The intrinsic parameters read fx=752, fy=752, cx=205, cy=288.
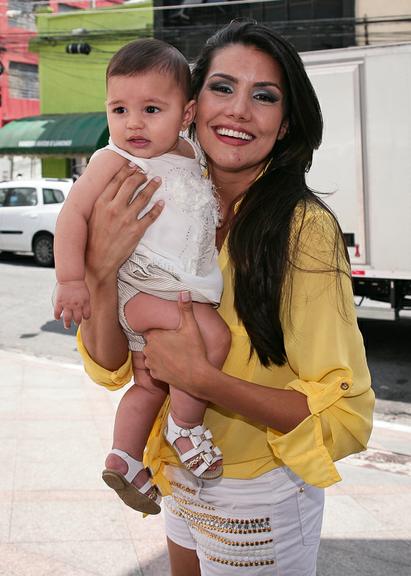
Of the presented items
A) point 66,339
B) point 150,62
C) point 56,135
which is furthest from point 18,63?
point 150,62

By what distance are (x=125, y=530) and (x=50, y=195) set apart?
12063 millimetres

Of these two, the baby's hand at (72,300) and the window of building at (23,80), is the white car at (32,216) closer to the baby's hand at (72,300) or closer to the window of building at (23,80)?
the baby's hand at (72,300)

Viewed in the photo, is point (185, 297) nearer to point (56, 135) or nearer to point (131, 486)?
point (131, 486)

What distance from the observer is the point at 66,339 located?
9516mm

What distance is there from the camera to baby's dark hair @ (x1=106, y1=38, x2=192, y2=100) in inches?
86.4

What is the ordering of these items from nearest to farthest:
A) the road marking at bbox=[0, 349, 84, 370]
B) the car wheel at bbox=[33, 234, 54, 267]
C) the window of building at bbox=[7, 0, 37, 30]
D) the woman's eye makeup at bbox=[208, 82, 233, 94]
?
the woman's eye makeup at bbox=[208, 82, 233, 94]
the road marking at bbox=[0, 349, 84, 370]
the car wheel at bbox=[33, 234, 54, 267]
the window of building at bbox=[7, 0, 37, 30]

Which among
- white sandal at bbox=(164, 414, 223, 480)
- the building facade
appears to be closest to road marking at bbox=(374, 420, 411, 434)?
white sandal at bbox=(164, 414, 223, 480)

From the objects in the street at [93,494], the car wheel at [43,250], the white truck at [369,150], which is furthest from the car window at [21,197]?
the white truck at [369,150]

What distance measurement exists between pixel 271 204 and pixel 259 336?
36cm

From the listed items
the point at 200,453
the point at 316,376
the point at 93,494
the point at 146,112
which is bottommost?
the point at 93,494

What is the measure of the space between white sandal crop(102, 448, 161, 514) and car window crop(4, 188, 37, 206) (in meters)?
13.7

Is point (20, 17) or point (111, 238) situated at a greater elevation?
point (20, 17)

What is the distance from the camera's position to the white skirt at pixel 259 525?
2.07 meters

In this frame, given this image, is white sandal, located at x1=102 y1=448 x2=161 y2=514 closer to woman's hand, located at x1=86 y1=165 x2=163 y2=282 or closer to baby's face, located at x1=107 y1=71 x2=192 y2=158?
woman's hand, located at x1=86 y1=165 x2=163 y2=282
